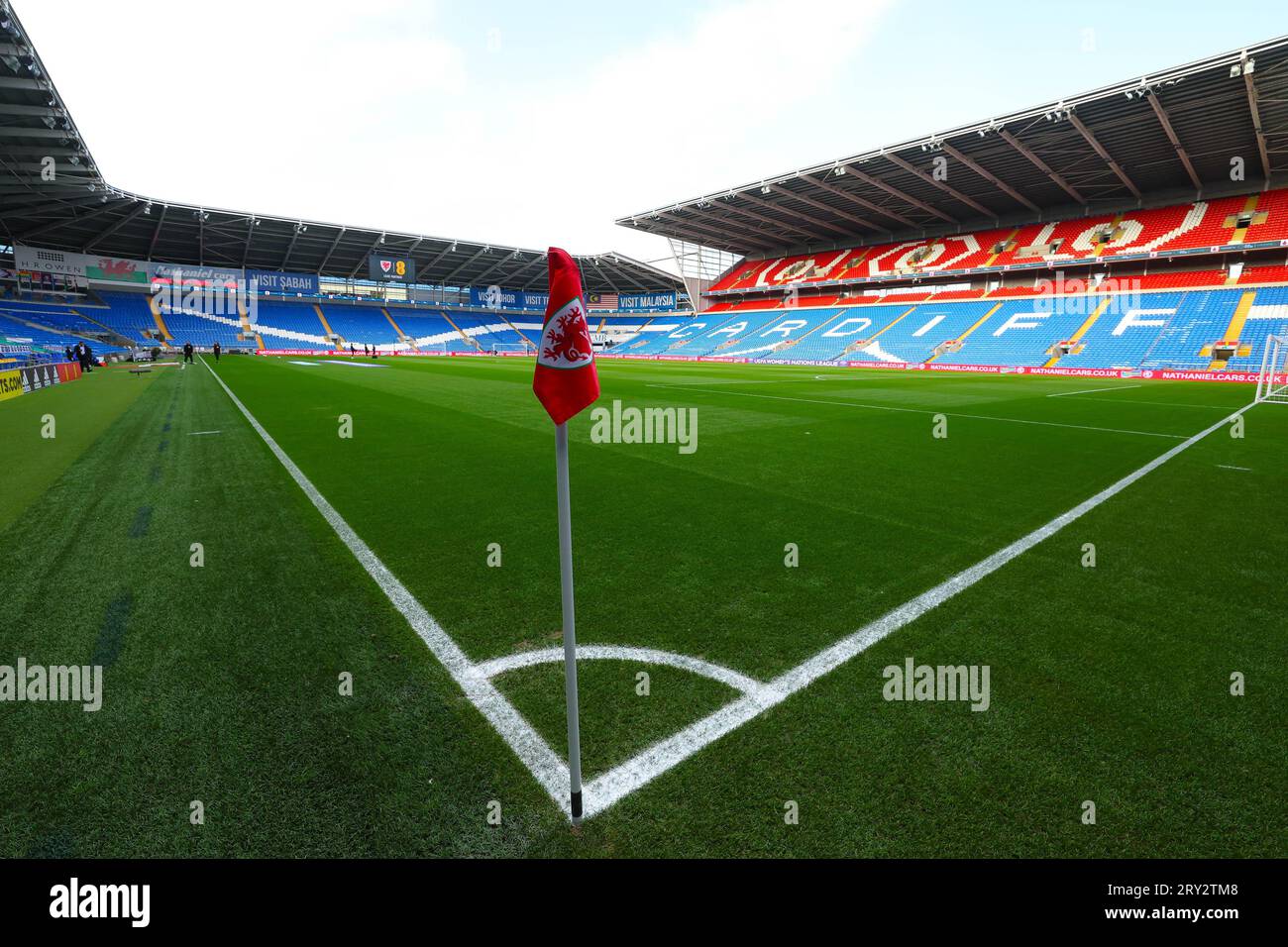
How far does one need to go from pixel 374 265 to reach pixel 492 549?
64044mm

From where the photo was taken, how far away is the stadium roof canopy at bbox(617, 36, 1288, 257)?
28.8 metres

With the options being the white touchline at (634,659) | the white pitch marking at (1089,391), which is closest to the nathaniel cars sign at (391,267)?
the white pitch marking at (1089,391)

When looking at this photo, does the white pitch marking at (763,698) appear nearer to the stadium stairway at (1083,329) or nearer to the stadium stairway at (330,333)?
the stadium stairway at (1083,329)

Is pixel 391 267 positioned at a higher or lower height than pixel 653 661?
higher

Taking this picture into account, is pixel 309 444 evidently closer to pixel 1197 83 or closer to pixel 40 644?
pixel 40 644

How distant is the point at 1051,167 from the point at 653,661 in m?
49.8

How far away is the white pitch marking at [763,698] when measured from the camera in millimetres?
2340

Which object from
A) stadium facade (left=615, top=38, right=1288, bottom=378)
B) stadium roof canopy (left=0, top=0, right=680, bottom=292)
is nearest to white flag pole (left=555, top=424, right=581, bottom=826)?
stadium roof canopy (left=0, top=0, right=680, bottom=292)

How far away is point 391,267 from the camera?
6109cm

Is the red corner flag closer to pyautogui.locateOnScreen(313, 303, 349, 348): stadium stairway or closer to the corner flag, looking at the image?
the corner flag

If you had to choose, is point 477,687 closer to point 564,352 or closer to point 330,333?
point 564,352

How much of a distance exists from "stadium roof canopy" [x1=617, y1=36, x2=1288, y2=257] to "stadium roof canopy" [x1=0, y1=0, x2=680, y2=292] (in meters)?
19.5

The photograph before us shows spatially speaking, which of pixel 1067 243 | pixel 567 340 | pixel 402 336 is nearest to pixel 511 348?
pixel 402 336
